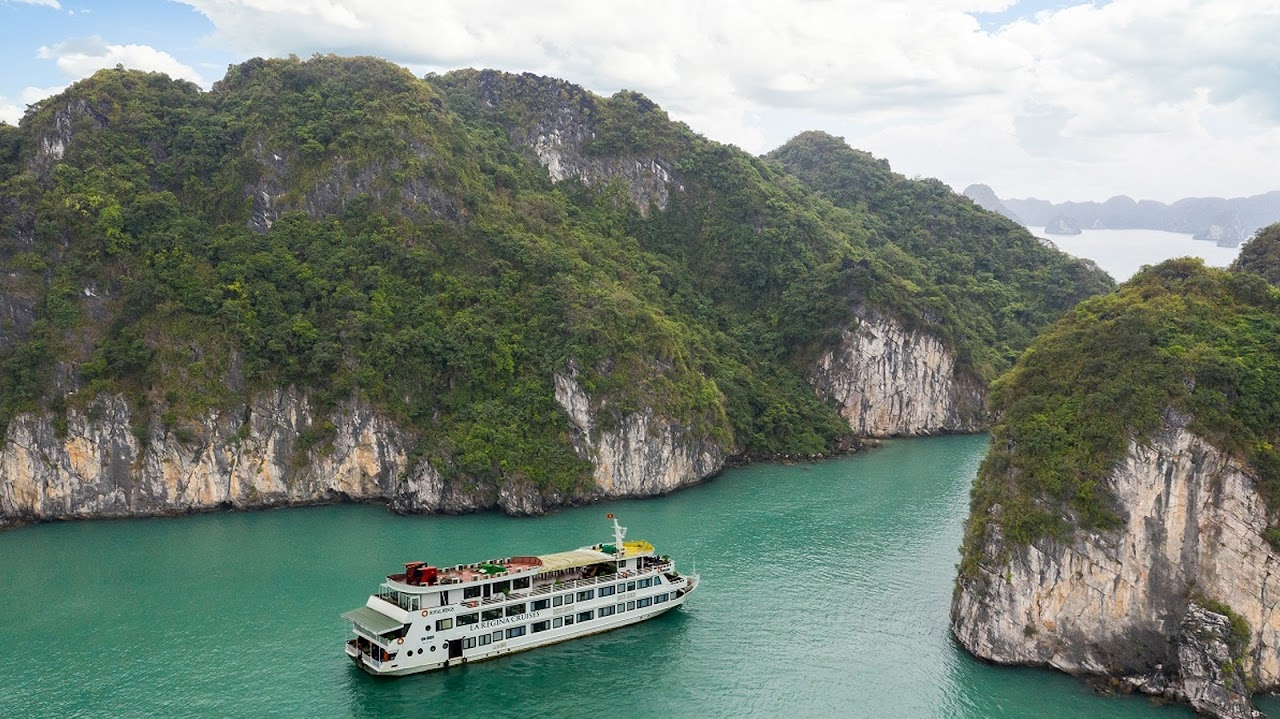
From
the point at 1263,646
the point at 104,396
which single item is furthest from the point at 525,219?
the point at 1263,646

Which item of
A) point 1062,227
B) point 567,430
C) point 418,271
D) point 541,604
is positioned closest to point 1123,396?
point 541,604

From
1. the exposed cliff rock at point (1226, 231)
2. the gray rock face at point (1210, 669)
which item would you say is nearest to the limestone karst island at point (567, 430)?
the gray rock face at point (1210, 669)

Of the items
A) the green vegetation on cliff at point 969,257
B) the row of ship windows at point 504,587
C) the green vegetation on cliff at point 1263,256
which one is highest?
the green vegetation on cliff at point 969,257

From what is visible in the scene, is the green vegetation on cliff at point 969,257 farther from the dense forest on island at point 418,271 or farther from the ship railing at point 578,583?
the ship railing at point 578,583

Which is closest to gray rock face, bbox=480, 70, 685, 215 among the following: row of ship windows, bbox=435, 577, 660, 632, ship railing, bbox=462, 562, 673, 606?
ship railing, bbox=462, 562, 673, 606

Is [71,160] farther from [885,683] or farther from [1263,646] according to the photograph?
[1263,646]

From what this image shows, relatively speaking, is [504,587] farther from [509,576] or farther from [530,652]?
[530,652]

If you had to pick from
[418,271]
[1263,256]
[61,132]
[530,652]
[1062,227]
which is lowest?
[530,652]
